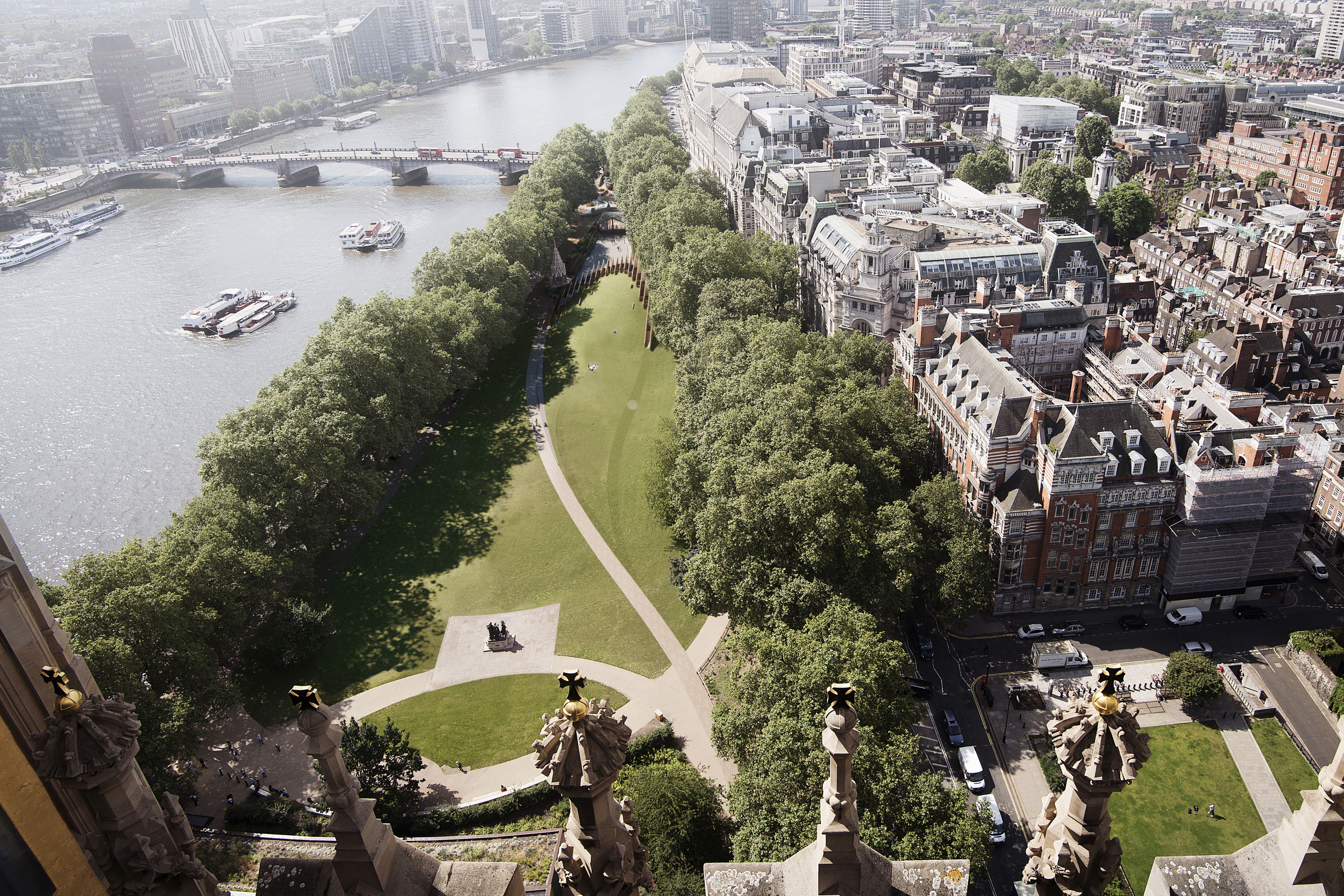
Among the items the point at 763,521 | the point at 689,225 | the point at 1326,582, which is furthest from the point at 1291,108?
the point at 763,521

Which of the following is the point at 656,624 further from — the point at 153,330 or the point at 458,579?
the point at 153,330

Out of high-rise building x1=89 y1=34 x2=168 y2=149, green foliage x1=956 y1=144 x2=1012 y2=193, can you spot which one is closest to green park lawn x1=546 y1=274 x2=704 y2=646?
green foliage x1=956 y1=144 x2=1012 y2=193

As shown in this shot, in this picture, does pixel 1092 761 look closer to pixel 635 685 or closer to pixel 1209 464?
pixel 635 685

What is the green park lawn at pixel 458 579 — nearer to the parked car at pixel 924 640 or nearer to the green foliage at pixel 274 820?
the green foliage at pixel 274 820

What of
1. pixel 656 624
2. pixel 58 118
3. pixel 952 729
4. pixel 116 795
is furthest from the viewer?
pixel 58 118

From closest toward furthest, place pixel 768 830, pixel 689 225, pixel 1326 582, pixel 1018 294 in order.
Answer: pixel 768 830, pixel 1326 582, pixel 1018 294, pixel 689 225

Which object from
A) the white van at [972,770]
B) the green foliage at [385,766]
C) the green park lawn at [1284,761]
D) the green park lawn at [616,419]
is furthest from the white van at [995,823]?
the green foliage at [385,766]

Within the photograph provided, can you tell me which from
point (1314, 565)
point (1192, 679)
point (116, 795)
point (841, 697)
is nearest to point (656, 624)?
point (1192, 679)
